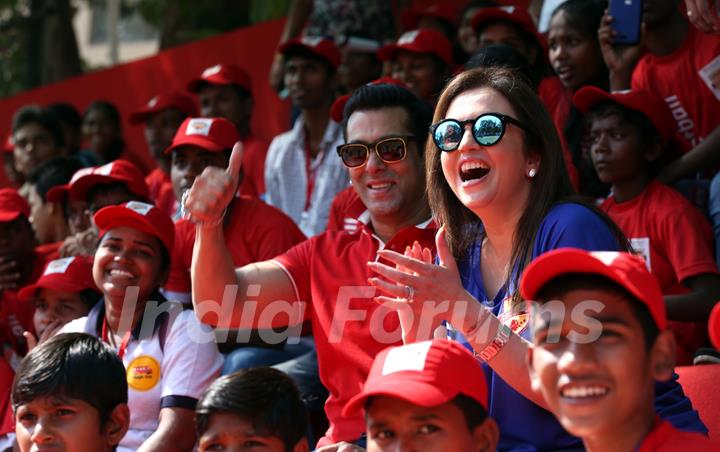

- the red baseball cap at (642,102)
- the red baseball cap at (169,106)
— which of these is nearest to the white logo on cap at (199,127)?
the red baseball cap at (642,102)

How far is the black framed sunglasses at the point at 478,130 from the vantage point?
372 centimetres

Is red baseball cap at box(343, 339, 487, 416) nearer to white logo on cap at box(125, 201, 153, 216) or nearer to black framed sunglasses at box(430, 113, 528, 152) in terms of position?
black framed sunglasses at box(430, 113, 528, 152)

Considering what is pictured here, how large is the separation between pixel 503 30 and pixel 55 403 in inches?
145

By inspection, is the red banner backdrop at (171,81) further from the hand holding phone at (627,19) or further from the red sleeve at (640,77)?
the hand holding phone at (627,19)

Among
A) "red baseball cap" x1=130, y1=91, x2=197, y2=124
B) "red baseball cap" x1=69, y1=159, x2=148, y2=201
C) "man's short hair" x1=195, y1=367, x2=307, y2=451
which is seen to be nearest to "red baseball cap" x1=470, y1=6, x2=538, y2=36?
"red baseball cap" x1=69, y1=159, x2=148, y2=201

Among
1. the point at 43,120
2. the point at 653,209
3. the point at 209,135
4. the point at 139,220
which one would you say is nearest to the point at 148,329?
the point at 139,220

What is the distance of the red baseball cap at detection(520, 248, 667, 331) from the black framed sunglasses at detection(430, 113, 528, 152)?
834 mm

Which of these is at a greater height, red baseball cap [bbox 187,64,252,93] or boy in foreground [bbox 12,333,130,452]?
red baseball cap [bbox 187,64,252,93]

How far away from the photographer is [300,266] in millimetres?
4324

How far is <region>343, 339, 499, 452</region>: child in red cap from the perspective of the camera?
306cm

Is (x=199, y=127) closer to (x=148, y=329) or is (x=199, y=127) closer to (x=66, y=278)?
(x=66, y=278)

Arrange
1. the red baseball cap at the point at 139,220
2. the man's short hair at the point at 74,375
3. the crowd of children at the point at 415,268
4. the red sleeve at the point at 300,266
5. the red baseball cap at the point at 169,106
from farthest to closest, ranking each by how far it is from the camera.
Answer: the red baseball cap at the point at 169,106 → the red baseball cap at the point at 139,220 → the red sleeve at the point at 300,266 → the man's short hair at the point at 74,375 → the crowd of children at the point at 415,268

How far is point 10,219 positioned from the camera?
6410 millimetres

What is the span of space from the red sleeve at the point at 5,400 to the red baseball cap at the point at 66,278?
1.15 ft
